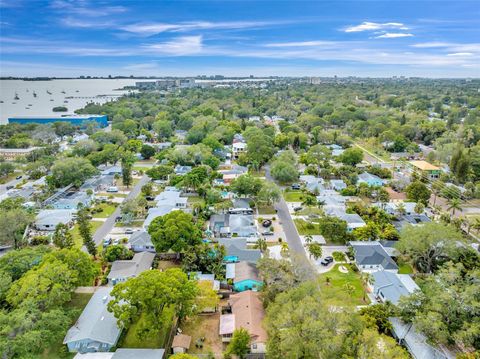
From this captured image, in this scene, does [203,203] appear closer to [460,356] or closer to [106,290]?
[106,290]

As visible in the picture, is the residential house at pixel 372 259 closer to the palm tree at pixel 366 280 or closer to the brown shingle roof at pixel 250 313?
the palm tree at pixel 366 280

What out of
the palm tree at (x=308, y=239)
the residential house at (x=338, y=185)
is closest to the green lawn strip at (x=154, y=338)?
the palm tree at (x=308, y=239)

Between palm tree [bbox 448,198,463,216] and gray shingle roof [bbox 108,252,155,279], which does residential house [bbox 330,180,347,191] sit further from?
gray shingle roof [bbox 108,252,155,279]

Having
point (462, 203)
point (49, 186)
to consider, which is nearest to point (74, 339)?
point (49, 186)

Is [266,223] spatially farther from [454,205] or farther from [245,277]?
[454,205]

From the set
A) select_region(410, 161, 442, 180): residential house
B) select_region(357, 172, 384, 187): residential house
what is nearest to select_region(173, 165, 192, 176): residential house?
select_region(357, 172, 384, 187): residential house

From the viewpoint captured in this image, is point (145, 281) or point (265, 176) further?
point (265, 176)
